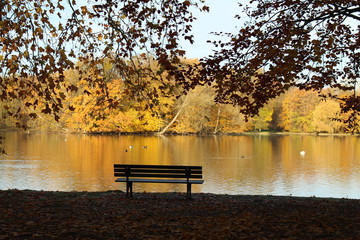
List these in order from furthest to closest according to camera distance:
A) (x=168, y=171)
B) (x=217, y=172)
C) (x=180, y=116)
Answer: (x=180, y=116)
(x=217, y=172)
(x=168, y=171)

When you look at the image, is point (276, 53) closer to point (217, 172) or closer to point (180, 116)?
point (217, 172)

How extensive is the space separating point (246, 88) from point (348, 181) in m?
11.1

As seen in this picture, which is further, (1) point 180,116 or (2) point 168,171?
(1) point 180,116

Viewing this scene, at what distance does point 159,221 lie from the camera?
6.06 meters

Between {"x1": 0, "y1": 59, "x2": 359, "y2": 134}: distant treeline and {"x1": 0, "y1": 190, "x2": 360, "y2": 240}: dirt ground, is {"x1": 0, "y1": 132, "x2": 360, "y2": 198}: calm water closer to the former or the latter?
{"x1": 0, "y1": 190, "x2": 360, "y2": 240}: dirt ground

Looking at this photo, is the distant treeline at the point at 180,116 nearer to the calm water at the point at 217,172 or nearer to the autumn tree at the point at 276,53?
the calm water at the point at 217,172

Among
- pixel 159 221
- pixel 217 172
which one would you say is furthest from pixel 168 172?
pixel 217 172

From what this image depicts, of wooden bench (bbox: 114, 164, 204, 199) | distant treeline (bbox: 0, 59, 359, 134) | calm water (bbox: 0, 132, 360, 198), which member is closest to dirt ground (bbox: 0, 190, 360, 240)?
wooden bench (bbox: 114, 164, 204, 199)

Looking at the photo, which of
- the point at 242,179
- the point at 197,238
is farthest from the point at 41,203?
the point at 242,179

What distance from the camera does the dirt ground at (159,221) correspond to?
5094 mm

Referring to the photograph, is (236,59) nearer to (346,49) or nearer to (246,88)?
(246,88)

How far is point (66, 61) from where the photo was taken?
21.8ft

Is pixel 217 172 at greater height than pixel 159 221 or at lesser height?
lesser

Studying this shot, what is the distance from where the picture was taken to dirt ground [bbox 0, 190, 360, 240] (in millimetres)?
5094
